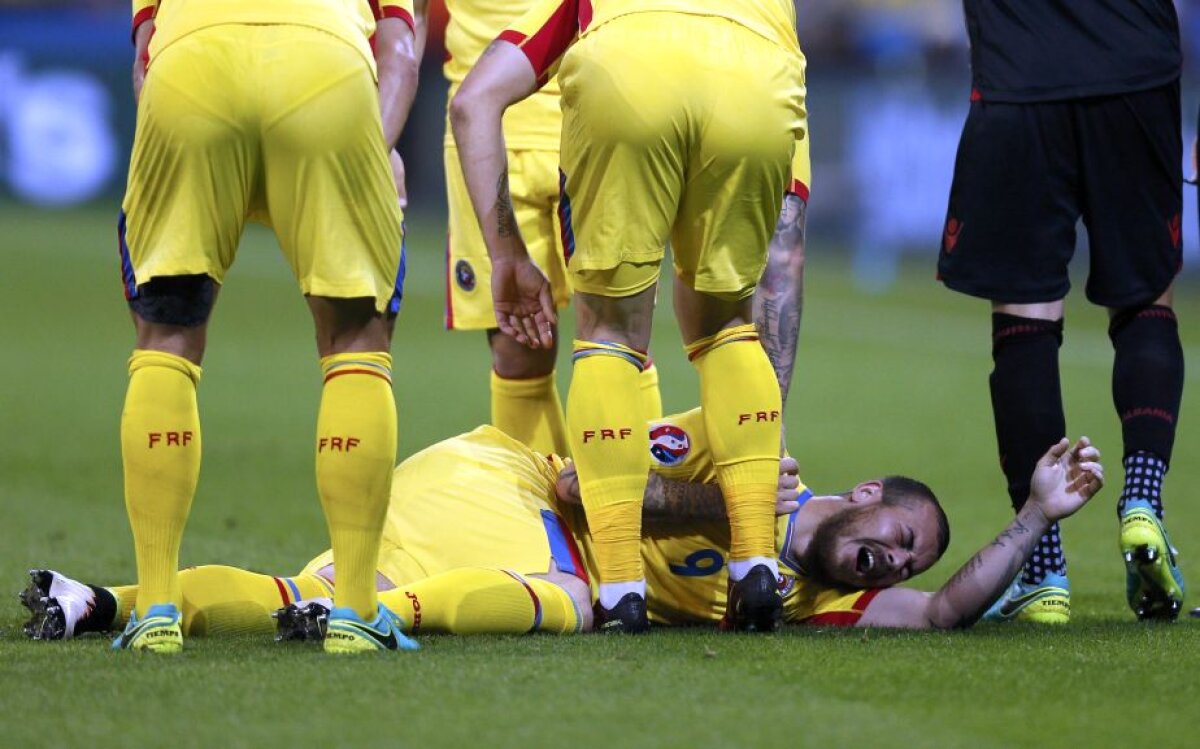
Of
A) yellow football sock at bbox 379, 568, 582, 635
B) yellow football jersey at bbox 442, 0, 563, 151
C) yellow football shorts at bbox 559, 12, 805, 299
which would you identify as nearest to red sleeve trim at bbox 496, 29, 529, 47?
yellow football shorts at bbox 559, 12, 805, 299

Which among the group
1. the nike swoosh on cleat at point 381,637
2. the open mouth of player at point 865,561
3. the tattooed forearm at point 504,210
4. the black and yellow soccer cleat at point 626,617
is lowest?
the black and yellow soccer cleat at point 626,617

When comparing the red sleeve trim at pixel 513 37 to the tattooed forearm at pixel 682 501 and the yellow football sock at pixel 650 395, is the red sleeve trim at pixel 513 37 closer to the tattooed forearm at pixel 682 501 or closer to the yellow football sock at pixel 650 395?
the tattooed forearm at pixel 682 501

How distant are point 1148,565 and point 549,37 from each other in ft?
5.61

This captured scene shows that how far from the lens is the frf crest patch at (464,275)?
525cm

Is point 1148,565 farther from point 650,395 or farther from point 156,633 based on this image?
point 156,633

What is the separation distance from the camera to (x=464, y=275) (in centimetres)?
528

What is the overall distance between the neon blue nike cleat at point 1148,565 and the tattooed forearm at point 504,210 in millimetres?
1484

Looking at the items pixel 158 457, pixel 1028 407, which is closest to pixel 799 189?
pixel 1028 407

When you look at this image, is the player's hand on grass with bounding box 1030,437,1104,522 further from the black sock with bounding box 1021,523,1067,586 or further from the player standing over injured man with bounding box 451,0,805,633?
the player standing over injured man with bounding box 451,0,805,633

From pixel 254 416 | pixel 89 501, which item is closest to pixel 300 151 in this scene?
pixel 89 501

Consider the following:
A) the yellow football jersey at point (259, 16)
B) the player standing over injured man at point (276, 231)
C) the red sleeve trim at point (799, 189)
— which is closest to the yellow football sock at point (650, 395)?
the red sleeve trim at point (799, 189)

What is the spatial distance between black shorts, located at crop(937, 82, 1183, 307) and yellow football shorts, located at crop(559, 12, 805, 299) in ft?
2.37

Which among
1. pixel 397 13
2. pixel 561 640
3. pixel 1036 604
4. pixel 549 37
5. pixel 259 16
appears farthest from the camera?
pixel 1036 604

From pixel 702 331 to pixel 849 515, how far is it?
0.53 metres
